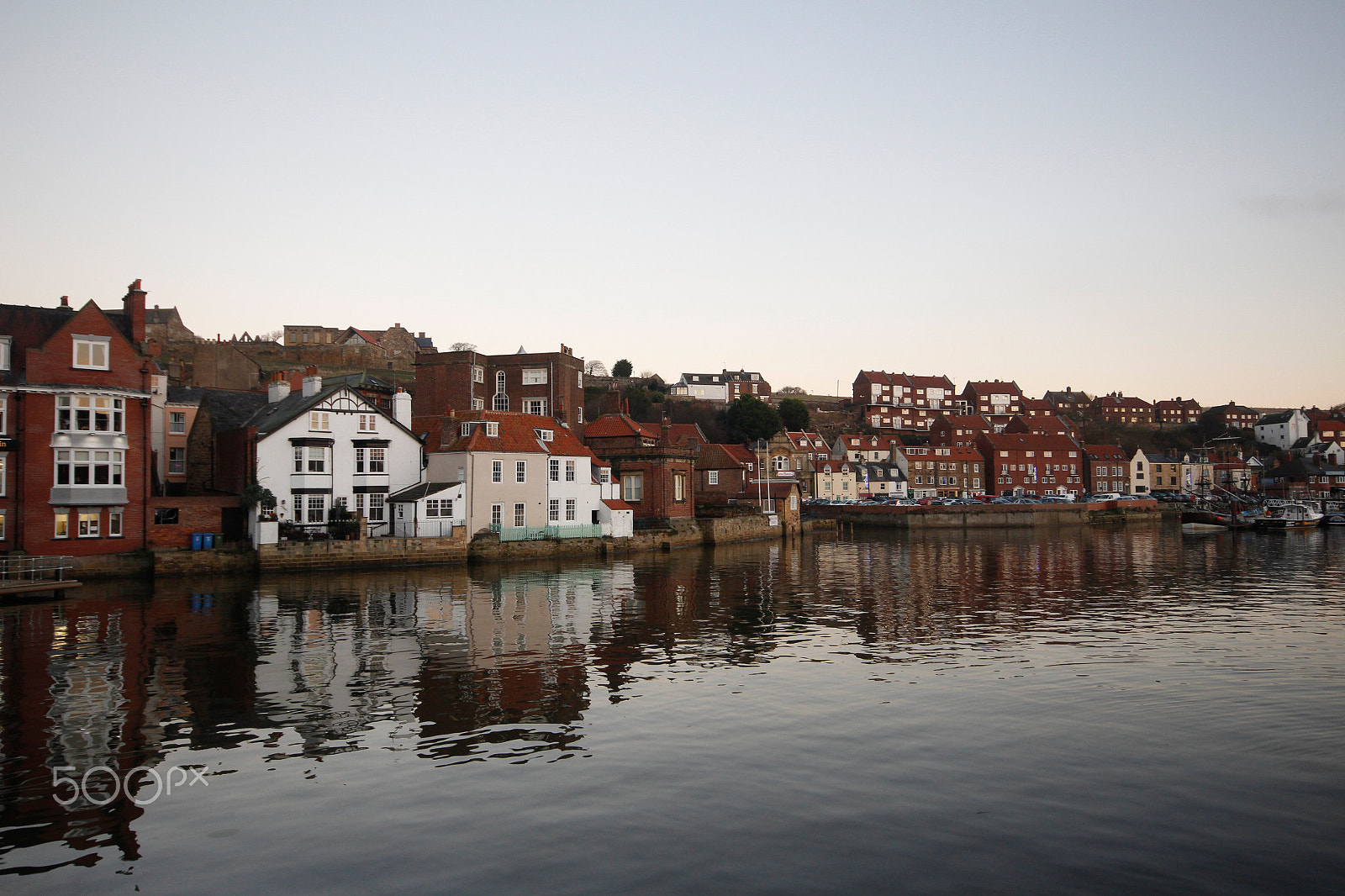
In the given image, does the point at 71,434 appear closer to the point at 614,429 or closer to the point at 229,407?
the point at 229,407

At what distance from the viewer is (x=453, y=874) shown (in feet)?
33.0

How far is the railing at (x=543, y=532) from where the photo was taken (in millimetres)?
50375

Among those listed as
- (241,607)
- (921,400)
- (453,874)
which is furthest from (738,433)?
(453,874)

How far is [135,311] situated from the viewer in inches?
1693

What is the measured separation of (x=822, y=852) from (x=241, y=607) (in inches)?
1048

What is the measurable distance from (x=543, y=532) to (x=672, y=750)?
1504 inches

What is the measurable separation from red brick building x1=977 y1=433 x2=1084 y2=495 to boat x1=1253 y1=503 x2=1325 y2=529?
109 ft

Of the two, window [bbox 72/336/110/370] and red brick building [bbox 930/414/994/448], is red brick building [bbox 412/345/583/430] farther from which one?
red brick building [bbox 930/414/994/448]

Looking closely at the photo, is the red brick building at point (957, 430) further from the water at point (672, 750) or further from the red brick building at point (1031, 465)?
the water at point (672, 750)

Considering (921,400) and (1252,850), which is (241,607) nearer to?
(1252,850)

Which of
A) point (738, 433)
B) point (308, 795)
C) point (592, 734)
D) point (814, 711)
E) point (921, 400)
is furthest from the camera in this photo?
point (921, 400)

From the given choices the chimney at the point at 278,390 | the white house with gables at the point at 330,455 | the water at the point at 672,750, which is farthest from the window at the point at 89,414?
the water at the point at 672,750

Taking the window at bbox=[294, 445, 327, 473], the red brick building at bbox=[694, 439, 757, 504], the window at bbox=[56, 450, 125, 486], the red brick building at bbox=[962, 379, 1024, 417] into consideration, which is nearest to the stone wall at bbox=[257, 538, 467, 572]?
the window at bbox=[294, 445, 327, 473]

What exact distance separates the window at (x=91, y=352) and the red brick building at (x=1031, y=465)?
107 meters
